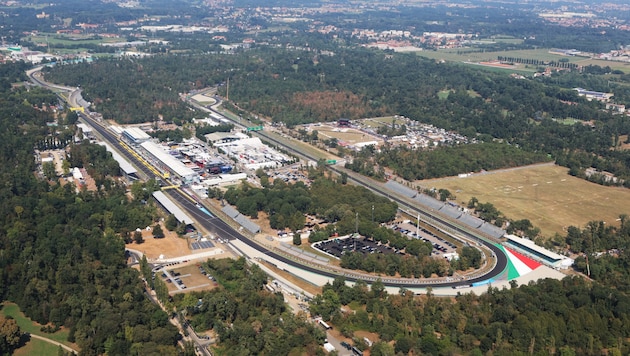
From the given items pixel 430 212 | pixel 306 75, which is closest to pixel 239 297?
pixel 430 212

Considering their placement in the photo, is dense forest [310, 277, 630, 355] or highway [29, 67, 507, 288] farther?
highway [29, 67, 507, 288]

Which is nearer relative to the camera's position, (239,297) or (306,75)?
(239,297)

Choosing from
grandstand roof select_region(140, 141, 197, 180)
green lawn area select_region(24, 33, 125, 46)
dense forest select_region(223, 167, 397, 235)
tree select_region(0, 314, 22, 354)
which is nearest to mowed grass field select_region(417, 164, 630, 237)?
Answer: dense forest select_region(223, 167, 397, 235)

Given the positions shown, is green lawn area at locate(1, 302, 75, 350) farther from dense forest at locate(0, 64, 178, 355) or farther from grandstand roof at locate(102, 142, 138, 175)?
grandstand roof at locate(102, 142, 138, 175)

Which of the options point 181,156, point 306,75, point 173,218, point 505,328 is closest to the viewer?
point 505,328

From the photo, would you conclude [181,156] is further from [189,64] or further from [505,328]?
[189,64]
